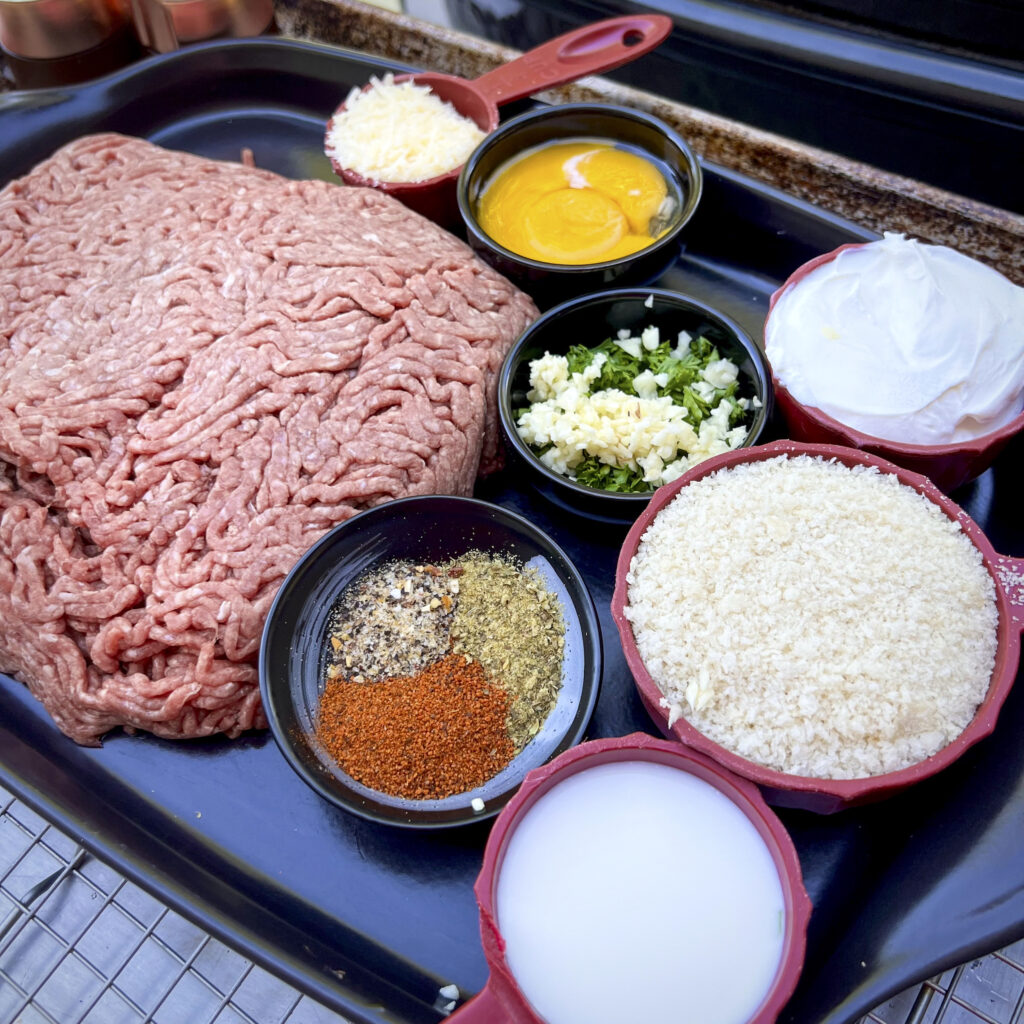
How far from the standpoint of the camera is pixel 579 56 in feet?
7.18

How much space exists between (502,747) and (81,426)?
0.94 m

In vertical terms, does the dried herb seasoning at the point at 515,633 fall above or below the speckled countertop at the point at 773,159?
below

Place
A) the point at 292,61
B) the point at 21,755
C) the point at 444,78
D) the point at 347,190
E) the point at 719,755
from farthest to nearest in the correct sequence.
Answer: the point at 292,61, the point at 444,78, the point at 347,190, the point at 21,755, the point at 719,755

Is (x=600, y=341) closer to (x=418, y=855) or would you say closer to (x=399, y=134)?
(x=399, y=134)

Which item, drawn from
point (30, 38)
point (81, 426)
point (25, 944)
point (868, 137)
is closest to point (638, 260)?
point (868, 137)

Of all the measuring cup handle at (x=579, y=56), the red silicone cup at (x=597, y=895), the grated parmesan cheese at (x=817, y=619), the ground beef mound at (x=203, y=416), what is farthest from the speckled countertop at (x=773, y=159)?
the red silicone cup at (x=597, y=895)

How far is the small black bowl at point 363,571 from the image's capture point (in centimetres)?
139

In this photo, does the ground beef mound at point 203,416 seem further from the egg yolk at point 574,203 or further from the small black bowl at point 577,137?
the egg yolk at point 574,203

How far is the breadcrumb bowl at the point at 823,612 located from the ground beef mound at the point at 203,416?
Answer: 431 mm

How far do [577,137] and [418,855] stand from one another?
5.56 ft

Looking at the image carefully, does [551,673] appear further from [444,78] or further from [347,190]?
[444,78]

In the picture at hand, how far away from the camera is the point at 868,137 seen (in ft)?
7.78

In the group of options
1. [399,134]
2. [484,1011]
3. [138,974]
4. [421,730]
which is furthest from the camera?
[399,134]

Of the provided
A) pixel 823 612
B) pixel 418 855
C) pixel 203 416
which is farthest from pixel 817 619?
pixel 203 416
